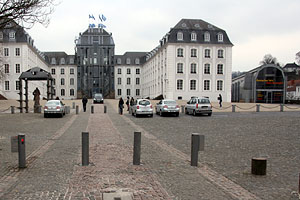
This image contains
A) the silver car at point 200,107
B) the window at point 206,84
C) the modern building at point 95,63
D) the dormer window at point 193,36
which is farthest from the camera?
the modern building at point 95,63

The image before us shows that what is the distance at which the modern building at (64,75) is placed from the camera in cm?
8550

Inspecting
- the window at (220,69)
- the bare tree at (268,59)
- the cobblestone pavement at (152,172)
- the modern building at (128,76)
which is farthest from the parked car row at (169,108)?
Answer: the bare tree at (268,59)

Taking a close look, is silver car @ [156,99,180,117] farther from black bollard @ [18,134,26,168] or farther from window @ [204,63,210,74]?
window @ [204,63,210,74]

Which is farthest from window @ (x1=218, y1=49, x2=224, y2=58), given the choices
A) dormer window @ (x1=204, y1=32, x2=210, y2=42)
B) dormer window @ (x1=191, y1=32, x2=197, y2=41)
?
dormer window @ (x1=191, y1=32, x2=197, y2=41)

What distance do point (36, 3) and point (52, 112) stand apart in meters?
13.4

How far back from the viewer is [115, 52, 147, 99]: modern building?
283 ft

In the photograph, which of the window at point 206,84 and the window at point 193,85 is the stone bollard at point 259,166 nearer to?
the window at point 193,85

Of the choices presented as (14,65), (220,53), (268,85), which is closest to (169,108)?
(268,85)

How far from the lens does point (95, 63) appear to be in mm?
83250

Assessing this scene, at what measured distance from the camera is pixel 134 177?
21.1 ft

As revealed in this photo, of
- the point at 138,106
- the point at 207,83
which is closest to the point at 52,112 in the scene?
the point at 138,106

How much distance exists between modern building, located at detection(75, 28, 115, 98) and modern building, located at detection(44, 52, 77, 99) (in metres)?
4.50

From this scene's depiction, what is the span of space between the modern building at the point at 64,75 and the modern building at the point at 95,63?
177 inches

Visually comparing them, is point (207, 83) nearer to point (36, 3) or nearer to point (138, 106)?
point (138, 106)
